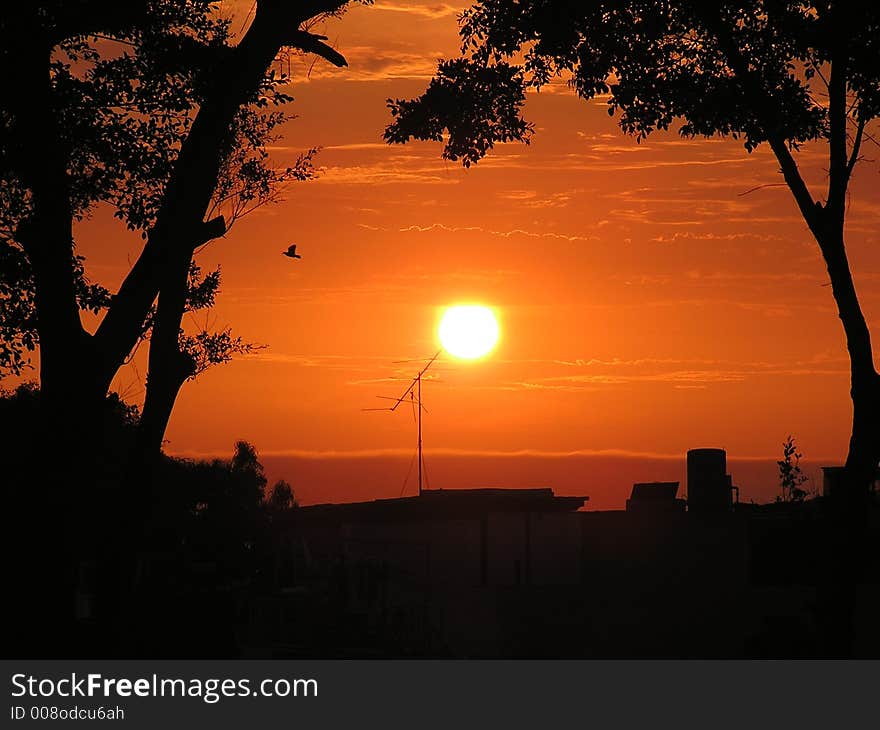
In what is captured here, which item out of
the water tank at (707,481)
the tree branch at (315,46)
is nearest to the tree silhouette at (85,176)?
the tree branch at (315,46)

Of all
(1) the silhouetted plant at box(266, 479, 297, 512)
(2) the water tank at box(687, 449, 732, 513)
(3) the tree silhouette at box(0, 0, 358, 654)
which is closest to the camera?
(3) the tree silhouette at box(0, 0, 358, 654)

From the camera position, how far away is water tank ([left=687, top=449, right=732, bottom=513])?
33250 mm

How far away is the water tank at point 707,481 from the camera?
3325 cm

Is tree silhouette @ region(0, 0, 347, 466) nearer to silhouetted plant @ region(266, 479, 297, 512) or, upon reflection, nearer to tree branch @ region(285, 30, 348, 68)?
tree branch @ region(285, 30, 348, 68)

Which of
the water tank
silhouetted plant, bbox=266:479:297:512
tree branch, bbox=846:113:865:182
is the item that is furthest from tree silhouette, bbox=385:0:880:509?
silhouetted plant, bbox=266:479:297:512

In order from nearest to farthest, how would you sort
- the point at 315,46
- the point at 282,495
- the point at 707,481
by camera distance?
the point at 315,46
the point at 707,481
the point at 282,495

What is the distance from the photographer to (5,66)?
642 inches

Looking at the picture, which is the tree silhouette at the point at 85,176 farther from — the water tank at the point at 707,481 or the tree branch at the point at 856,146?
the water tank at the point at 707,481

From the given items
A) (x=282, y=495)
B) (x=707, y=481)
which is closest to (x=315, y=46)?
(x=707, y=481)

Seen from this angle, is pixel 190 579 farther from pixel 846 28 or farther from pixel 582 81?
pixel 846 28

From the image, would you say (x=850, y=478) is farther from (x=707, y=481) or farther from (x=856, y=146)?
(x=707, y=481)

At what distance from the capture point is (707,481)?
33281 mm
